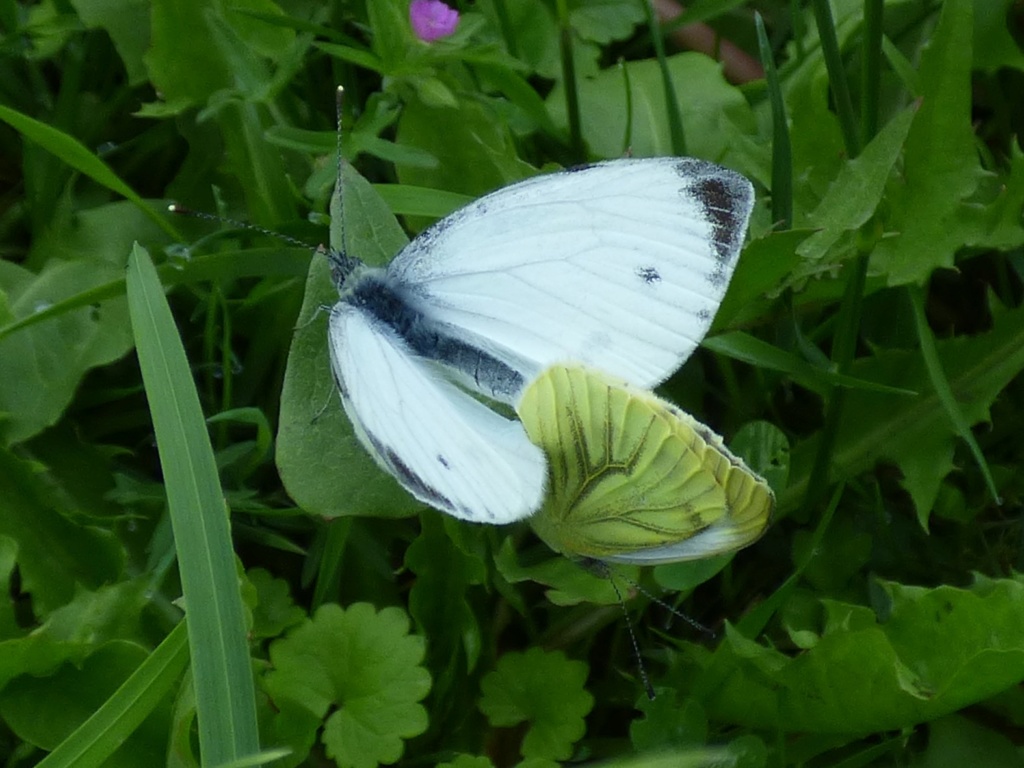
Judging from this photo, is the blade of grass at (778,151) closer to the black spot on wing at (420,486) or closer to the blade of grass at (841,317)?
the blade of grass at (841,317)

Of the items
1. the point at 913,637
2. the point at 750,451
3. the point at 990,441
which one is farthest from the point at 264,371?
the point at 990,441

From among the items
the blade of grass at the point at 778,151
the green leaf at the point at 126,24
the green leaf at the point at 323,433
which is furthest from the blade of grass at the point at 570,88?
the green leaf at the point at 126,24

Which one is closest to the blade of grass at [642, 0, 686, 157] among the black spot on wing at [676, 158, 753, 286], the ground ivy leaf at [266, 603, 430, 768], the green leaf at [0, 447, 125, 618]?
the black spot on wing at [676, 158, 753, 286]

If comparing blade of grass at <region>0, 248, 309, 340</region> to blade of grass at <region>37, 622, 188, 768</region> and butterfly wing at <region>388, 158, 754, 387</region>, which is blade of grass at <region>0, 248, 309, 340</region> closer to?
butterfly wing at <region>388, 158, 754, 387</region>

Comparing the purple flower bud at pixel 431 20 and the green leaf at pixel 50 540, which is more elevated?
the purple flower bud at pixel 431 20

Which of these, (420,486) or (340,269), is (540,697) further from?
(340,269)

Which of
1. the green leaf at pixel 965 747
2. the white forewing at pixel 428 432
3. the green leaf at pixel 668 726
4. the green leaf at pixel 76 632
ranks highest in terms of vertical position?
the white forewing at pixel 428 432
